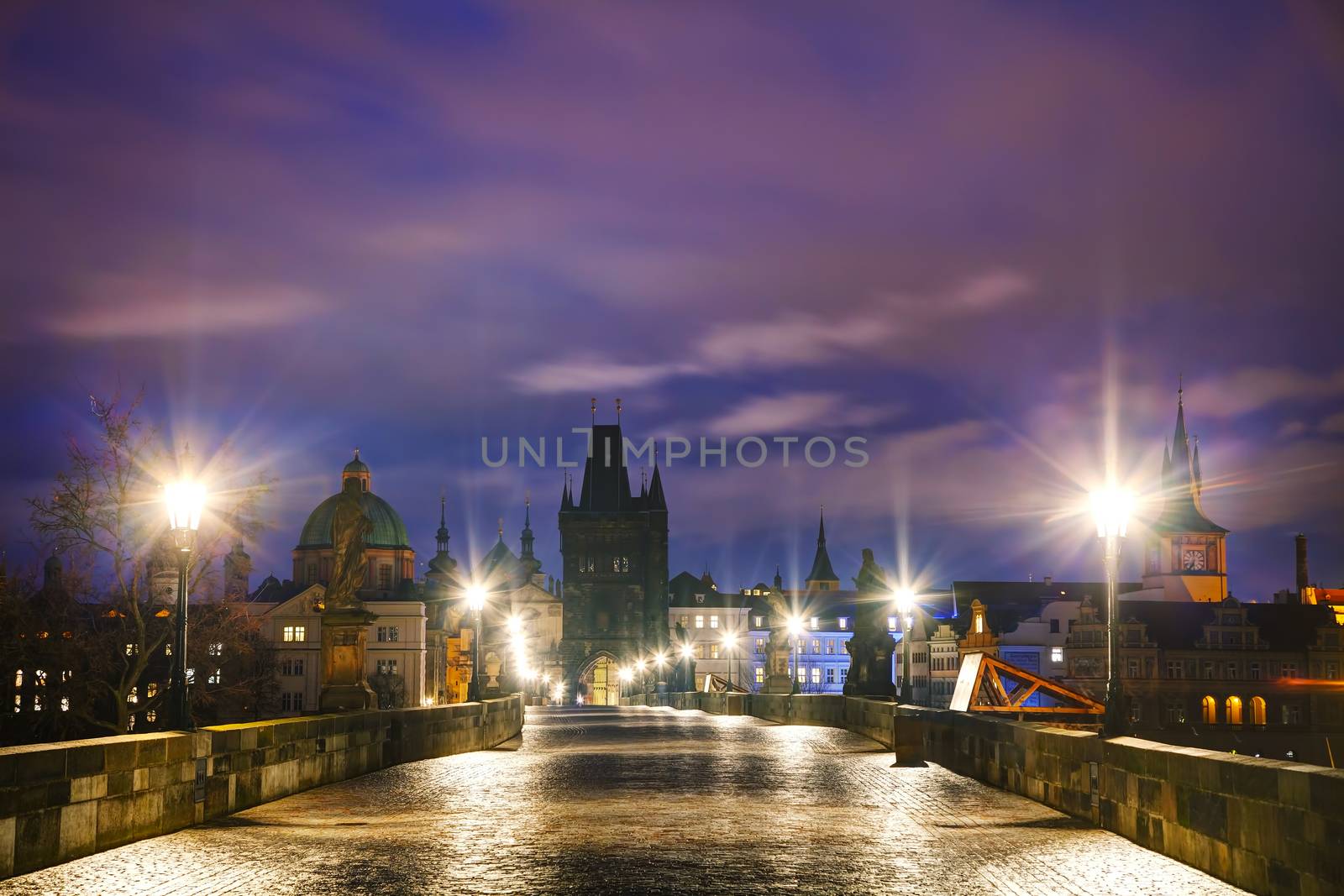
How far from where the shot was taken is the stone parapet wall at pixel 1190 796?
10.1 meters

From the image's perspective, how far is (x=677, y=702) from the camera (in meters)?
86.1

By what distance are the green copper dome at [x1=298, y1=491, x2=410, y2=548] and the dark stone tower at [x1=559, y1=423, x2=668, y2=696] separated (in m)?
21.7

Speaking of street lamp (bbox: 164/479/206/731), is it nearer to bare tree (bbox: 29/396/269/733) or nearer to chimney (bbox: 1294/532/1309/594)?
bare tree (bbox: 29/396/269/733)

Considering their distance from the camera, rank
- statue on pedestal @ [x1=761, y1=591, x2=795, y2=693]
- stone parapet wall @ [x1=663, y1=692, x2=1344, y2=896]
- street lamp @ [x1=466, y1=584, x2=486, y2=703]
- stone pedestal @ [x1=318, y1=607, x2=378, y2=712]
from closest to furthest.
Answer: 1. stone parapet wall @ [x1=663, y1=692, x2=1344, y2=896]
2. stone pedestal @ [x1=318, y1=607, x2=378, y2=712]
3. street lamp @ [x1=466, y1=584, x2=486, y2=703]
4. statue on pedestal @ [x1=761, y1=591, x2=795, y2=693]

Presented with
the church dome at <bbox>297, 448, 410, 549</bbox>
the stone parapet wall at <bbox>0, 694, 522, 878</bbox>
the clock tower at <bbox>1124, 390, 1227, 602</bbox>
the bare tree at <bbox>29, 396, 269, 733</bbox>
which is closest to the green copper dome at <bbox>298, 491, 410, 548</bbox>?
the church dome at <bbox>297, 448, 410, 549</bbox>

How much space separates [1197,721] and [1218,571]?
58626 millimetres

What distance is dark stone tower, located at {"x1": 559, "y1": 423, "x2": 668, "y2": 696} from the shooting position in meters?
173

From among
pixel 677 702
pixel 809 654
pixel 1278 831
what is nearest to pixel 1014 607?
pixel 809 654

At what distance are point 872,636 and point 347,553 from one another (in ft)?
57.9

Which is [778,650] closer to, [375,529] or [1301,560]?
[375,529]

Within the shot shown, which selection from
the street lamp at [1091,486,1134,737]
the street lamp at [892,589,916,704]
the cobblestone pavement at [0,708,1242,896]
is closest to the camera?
the cobblestone pavement at [0,708,1242,896]

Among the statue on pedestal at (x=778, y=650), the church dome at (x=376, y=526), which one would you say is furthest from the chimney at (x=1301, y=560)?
the statue on pedestal at (x=778, y=650)

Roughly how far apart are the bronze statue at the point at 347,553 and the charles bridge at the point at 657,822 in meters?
4.03

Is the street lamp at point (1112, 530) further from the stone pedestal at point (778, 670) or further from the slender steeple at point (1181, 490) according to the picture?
the slender steeple at point (1181, 490)
